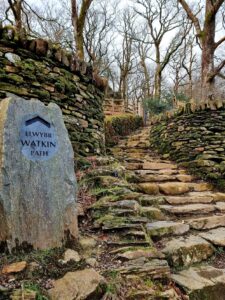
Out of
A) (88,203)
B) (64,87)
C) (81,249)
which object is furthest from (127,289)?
(64,87)

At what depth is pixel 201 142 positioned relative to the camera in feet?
17.2

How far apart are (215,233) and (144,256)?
50.1 inches

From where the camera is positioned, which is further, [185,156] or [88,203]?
[185,156]

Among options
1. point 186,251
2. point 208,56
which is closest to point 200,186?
point 186,251

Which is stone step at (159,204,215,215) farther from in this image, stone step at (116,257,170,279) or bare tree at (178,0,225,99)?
bare tree at (178,0,225,99)

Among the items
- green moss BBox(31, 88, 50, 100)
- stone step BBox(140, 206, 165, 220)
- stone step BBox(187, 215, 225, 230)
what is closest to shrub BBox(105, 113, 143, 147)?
green moss BBox(31, 88, 50, 100)

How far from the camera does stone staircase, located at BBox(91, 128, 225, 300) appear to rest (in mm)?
2084

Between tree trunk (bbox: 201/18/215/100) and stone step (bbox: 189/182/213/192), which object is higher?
tree trunk (bbox: 201/18/215/100)

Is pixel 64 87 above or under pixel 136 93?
under

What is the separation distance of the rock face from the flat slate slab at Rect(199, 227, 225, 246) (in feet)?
4.89

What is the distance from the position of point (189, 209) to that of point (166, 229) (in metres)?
0.81

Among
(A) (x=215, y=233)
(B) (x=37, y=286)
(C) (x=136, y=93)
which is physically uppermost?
(C) (x=136, y=93)

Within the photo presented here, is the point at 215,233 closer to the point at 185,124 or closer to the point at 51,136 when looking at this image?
the point at 51,136

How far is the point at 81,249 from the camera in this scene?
2178mm
